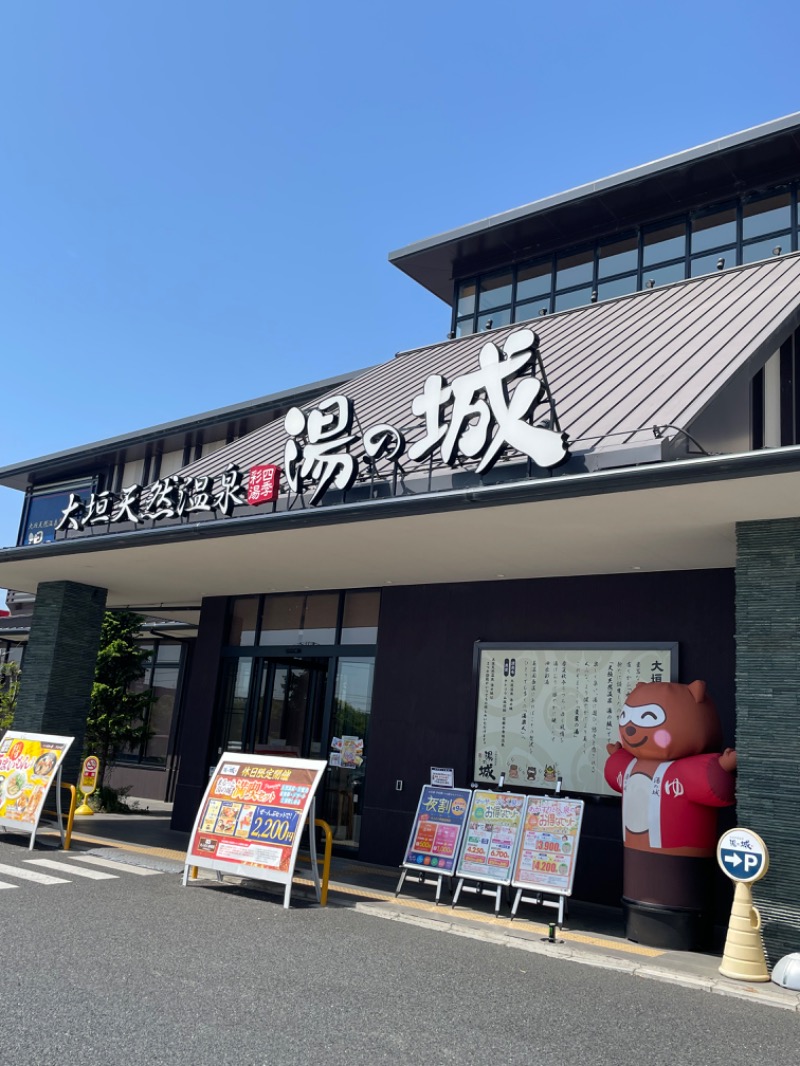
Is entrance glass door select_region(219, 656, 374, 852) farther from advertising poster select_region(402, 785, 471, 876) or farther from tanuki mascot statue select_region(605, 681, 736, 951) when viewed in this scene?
tanuki mascot statue select_region(605, 681, 736, 951)

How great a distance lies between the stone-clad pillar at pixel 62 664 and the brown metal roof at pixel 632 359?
10.5 feet

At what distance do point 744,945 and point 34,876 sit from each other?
730 centimetres

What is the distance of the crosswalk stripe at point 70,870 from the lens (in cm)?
980

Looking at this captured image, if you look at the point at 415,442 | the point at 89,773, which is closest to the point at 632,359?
the point at 415,442

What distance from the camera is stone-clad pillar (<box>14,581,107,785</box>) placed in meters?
15.2

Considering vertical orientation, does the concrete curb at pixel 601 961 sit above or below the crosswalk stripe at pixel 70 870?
above

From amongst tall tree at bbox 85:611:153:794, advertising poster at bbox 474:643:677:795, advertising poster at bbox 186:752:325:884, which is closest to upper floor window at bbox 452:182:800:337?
advertising poster at bbox 474:643:677:795

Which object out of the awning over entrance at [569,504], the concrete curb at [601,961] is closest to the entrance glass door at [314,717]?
the awning over entrance at [569,504]

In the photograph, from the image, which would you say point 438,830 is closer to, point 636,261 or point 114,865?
point 114,865

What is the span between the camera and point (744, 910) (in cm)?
730

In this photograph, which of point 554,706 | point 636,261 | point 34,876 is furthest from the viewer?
point 636,261

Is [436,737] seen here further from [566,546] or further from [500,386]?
[500,386]

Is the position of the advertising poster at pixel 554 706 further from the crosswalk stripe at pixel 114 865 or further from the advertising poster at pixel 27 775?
the advertising poster at pixel 27 775

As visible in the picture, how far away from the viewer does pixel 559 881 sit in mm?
8805
